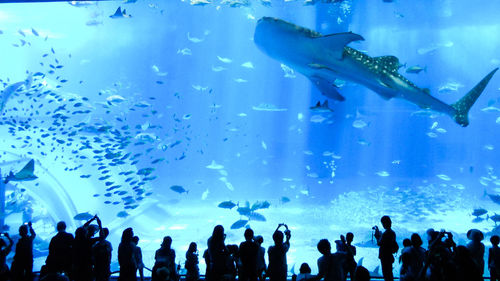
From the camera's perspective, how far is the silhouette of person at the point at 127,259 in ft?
9.85

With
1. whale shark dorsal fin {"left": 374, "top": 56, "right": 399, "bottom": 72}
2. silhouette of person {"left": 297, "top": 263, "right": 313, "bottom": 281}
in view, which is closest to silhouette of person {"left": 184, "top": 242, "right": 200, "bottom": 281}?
silhouette of person {"left": 297, "top": 263, "right": 313, "bottom": 281}

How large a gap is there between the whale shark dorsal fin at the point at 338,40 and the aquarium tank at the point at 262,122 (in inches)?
0.6

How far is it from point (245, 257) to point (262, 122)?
4749cm

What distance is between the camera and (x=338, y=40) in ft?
9.54

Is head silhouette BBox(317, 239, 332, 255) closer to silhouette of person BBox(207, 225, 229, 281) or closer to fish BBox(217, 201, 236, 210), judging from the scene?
silhouette of person BBox(207, 225, 229, 281)

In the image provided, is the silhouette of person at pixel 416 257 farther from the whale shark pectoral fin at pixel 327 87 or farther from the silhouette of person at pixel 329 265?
the whale shark pectoral fin at pixel 327 87

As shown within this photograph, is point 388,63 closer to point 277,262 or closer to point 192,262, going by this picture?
point 277,262

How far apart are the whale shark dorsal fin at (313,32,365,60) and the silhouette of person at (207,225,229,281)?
6.25 ft

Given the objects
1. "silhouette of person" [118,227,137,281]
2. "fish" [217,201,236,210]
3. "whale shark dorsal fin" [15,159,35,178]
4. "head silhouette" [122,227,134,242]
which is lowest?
"silhouette of person" [118,227,137,281]

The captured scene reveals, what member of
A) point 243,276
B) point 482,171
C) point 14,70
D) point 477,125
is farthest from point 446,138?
point 14,70

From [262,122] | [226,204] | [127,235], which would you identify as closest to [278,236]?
[127,235]

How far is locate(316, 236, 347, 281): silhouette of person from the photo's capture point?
2520mm

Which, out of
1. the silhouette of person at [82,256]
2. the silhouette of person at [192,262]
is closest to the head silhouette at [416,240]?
the silhouette of person at [192,262]

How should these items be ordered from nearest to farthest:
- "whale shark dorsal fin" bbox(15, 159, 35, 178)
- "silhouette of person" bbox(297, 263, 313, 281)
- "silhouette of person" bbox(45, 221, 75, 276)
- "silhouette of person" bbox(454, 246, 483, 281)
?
"silhouette of person" bbox(454, 246, 483, 281) → "silhouette of person" bbox(297, 263, 313, 281) → "silhouette of person" bbox(45, 221, 75, 276) → "whale shark dorsal fin" bbox(15, 159, 35, 178)
